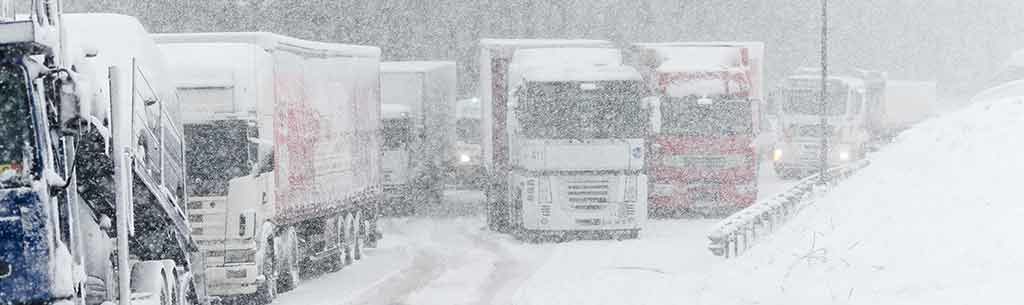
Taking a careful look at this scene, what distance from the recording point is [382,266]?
2228 centimetres

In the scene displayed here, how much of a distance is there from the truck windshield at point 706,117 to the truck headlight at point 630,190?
199 inches

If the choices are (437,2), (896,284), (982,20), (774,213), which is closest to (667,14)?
(437,2)

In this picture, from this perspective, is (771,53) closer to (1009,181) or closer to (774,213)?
(774,213)

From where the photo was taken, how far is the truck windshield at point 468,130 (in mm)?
37344

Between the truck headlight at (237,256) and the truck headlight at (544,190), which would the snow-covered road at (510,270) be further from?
the truck headlight at (237,256)

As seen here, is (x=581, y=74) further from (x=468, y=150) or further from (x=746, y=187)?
(x=468, y=150)

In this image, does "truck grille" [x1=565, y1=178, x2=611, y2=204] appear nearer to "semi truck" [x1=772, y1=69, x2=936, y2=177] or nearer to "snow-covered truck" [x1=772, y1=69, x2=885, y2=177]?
"semi truck" [x1=772, y1=69, x2=936, y2=177]

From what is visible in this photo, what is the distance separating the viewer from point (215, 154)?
679 inches

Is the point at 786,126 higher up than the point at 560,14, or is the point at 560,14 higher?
the point at 560,14

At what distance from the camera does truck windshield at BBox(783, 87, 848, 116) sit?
4150 centimetres

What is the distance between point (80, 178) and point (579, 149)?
14.9 meters

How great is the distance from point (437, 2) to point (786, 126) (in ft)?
68.8

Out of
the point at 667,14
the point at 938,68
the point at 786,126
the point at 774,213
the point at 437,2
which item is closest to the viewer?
the point at 774,213

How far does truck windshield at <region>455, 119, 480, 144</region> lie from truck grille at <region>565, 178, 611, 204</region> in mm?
12421
